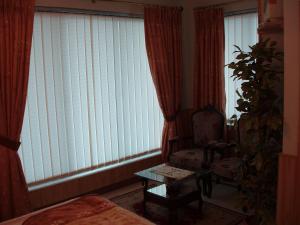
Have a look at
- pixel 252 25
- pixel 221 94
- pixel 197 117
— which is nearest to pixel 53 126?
pixel 197 117

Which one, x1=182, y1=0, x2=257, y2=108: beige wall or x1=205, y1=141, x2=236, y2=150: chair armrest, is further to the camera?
x1=182, y1=0, x2=257, y2=108: beige wall

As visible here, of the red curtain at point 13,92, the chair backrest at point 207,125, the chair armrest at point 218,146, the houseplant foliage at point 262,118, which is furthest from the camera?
the chair backrest at point 207,125

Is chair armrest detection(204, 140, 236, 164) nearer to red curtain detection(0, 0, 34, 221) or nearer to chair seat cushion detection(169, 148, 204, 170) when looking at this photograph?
chair seat cushion detection(169, 148, 204, 170)

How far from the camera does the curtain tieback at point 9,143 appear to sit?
332 centimetres

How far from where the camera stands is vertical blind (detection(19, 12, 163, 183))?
A: 3.65 metres

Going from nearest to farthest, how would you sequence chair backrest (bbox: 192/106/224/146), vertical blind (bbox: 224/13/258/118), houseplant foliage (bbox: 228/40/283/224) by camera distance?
houseplant foliage (bbox: 228/40/283/224), vertical blind (bbox: 224/13/258/118), chair backrest (bbox: 192/106/224/146)

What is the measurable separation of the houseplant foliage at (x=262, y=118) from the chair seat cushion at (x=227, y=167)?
2.83 feet

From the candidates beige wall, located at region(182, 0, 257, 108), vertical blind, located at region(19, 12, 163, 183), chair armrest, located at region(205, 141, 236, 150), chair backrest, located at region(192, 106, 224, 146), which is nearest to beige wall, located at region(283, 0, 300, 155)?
chair armrest, located at region(205, 141, 236, 150)

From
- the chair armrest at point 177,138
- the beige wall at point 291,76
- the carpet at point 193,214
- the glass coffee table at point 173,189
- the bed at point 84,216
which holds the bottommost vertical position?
the carpet at point 193,214

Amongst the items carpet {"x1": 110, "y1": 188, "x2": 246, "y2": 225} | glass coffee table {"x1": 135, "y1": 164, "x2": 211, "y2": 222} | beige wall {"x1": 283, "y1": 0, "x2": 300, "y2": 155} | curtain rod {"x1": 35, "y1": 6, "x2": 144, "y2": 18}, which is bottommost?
carpet {"x1": 110, "y1": 188, "x2": 246, "y2": 225}

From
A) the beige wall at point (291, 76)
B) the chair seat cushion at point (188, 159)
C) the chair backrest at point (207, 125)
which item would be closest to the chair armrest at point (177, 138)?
the chair backrest at point (207, 125)

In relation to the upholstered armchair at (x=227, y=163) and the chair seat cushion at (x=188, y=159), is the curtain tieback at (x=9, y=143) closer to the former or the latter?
the chair seat cushion at (x=188, y=159)

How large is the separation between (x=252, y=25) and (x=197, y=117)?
4.87 feet

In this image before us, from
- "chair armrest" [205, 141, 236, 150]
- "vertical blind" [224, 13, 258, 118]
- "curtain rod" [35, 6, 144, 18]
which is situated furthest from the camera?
"vertical blind" [224, 13, 258, 118]
